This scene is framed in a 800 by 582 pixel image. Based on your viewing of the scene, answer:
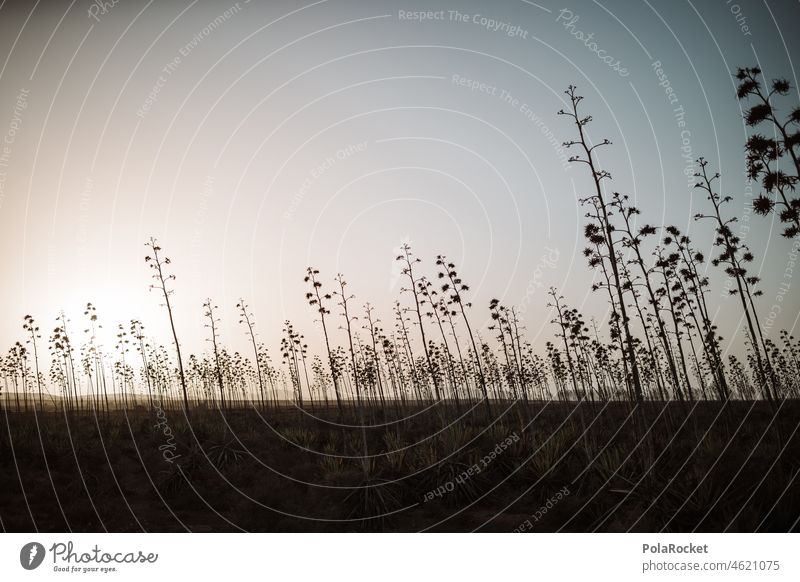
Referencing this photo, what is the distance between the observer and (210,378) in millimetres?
45438

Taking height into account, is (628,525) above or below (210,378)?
below

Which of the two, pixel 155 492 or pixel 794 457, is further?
pixel 155 492

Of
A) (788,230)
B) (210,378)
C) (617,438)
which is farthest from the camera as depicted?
(210,378)

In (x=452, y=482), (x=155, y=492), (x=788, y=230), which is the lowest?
(x=452, y=482)
